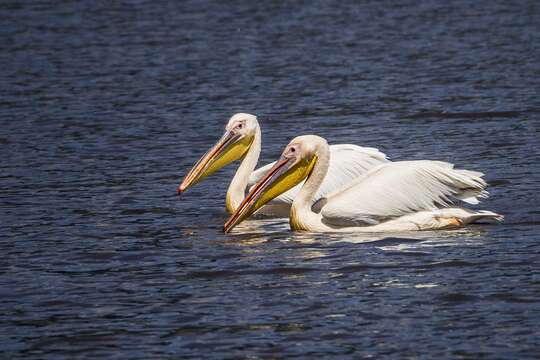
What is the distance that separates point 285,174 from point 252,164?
3.92 ft

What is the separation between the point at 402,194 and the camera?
9586 millimetres

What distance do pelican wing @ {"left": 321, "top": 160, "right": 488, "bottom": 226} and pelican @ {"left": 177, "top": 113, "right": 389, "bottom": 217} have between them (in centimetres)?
107

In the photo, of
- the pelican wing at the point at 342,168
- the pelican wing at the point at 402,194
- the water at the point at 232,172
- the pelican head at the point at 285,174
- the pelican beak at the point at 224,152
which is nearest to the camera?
the water at the point at 232,172

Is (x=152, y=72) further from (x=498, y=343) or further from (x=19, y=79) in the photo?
(x=498, y=343)

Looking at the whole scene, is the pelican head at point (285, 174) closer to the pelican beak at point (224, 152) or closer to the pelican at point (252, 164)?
the pelican at point (252, 164)

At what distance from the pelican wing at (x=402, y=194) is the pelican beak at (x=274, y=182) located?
20.2 inches

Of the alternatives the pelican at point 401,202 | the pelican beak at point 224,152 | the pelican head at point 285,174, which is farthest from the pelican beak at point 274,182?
the pelican beak at point 224,152

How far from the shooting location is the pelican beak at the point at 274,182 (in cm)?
1009

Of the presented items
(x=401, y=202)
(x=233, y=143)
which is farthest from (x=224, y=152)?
(x=401, y=202)

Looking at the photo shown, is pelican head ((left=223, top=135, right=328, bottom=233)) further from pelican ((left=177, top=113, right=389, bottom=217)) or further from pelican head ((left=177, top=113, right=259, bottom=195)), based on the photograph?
pelican head ((left=177, top=113, right=259, bottom=195))

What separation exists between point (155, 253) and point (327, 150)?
1570 mm

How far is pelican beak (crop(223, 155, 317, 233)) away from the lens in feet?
33.1

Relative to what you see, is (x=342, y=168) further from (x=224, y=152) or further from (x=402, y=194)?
(x=402, y=194)

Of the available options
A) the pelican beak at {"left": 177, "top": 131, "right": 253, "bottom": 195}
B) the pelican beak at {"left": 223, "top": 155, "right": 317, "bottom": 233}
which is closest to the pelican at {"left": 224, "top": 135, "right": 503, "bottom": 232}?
the pelican beak at {"left": 223, "top": 155, "right": 317, "bottom": 233}
